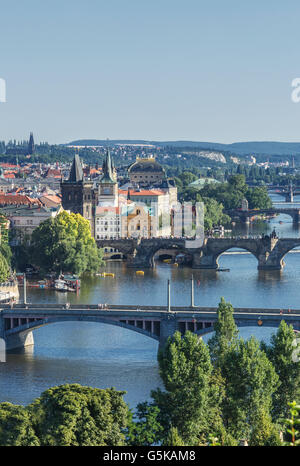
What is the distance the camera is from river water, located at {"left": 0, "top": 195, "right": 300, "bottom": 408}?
29812mm

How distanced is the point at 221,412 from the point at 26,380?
8.94 metres

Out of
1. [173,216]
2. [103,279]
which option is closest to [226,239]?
[103,279]

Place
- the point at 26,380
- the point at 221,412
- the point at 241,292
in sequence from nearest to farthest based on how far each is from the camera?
1. the point at 221,412
2. the point at 26,380
3. the point at 241,292

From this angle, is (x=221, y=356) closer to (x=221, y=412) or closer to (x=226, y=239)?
(x=221, y=412)

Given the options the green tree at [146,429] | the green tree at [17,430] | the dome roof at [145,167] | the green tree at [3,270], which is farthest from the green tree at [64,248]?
the dome roof at [145,167]

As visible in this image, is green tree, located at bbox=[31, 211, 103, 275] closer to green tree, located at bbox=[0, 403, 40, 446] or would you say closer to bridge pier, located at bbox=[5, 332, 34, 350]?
bridge pier, located at bbox=[5, 332, 34, 350]

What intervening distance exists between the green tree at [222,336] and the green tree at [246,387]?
1414 millimetres

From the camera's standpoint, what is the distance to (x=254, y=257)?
64.1 meters

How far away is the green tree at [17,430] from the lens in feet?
64.8

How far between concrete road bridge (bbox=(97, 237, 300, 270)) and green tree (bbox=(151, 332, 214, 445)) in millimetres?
34977

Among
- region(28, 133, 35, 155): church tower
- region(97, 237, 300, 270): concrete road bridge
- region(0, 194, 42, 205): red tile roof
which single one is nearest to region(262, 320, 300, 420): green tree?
region(97, 237, 300, 270): concrete road bridge

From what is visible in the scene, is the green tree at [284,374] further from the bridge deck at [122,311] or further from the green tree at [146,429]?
the bridge deck at [122,311]

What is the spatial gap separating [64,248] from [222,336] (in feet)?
93.7

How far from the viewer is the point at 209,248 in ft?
197
